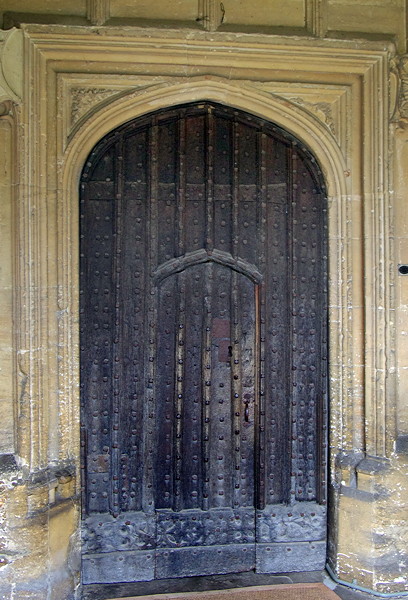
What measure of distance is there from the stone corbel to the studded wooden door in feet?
1.88

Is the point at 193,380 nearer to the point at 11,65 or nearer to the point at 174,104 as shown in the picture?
the point at 174,104

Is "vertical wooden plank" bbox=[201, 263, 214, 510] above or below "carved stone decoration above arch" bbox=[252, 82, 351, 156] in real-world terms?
below

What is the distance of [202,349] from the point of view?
3.59 m

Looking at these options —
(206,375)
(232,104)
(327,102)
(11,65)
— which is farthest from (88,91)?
Answer: (206,375)

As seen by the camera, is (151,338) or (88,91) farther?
(151,338)

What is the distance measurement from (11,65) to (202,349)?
2.01 m

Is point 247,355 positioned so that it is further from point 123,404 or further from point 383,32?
point 383,32

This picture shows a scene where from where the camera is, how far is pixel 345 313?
3504mm

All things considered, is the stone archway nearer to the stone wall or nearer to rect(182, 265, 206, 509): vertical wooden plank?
the stone wall

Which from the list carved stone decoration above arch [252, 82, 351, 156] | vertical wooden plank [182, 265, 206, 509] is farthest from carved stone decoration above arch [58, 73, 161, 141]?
vertical wooden plank [182, 265, 206, 509]

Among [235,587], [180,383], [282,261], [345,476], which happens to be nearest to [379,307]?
[282,261]

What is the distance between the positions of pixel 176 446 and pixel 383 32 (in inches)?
115

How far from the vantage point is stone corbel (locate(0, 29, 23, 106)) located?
10.2ft

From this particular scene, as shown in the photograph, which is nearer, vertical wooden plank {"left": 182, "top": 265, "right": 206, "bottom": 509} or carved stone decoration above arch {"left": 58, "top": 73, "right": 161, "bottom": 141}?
carved stone decoration above arch {"left": 58, "top": 73, "right": 161, "bottom": 141}
